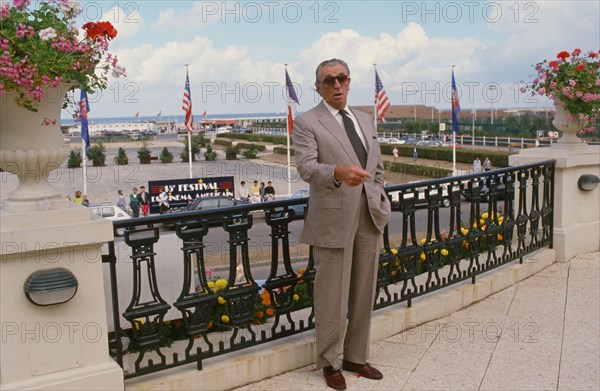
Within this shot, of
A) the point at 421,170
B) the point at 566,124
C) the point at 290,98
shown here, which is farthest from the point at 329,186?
the point at 421,170

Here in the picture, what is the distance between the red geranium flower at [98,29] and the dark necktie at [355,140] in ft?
4.76

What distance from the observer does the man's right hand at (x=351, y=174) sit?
11.4 feet

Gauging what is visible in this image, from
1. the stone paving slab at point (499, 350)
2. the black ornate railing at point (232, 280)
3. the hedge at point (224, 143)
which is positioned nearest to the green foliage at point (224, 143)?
the hedge at point (224, 143)

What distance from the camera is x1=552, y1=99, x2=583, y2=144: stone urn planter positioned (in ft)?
25.0

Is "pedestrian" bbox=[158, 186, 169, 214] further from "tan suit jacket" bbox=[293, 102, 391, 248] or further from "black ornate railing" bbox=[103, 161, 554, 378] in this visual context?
"tan suit jacket" bbox=[293, 102, 391, 248]

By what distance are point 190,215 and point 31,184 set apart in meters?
0.95

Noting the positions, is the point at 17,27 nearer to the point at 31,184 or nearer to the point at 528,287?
the point at 31,184

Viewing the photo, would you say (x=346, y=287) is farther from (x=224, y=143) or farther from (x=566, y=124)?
(x=224, y=143)

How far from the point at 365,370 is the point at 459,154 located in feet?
146

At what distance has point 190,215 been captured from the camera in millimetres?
4004

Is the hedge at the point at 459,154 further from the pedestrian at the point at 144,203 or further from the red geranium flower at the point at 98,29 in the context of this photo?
the red geranium flower at the point at 98,29

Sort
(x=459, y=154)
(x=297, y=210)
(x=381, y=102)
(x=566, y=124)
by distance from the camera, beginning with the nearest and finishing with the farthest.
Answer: (x=566, y=124)
(x=297, y=210)
(x=381, y=102)
(x=459, y=154)

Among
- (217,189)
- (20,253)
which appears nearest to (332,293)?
(20,253)

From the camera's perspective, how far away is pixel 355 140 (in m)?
3.99
